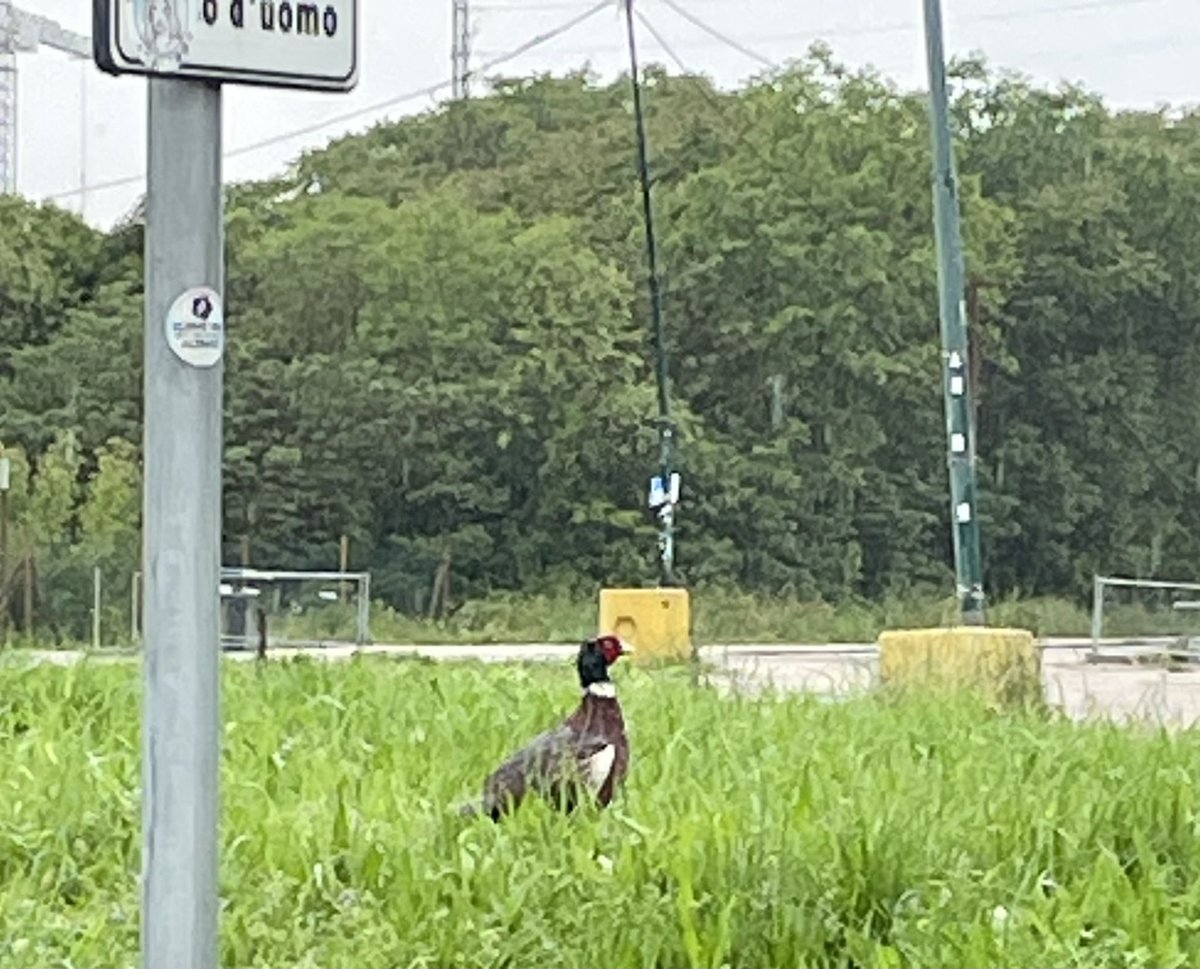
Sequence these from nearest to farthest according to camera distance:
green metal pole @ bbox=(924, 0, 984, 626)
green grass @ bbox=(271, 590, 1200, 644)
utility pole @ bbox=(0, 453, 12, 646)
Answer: green metal pole @ bbox=(924, 0, 984, 626) < utility pole @ bbox=(0, 453, 12, 646) < green grass @ bbox=(271, 590, 1200, 644)

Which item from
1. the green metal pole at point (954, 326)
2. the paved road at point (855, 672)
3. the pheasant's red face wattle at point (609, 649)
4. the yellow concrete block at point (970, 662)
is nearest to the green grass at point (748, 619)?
Answer: the paved road at point (855, 672)

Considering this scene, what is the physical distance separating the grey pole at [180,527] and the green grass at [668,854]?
67.8 inches

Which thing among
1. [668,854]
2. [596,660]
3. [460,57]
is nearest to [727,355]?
[460,57]

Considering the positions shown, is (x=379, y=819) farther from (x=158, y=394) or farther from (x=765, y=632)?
(x=765, y=632)

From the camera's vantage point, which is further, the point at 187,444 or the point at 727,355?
the point at 727,355

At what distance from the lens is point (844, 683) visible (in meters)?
10.8

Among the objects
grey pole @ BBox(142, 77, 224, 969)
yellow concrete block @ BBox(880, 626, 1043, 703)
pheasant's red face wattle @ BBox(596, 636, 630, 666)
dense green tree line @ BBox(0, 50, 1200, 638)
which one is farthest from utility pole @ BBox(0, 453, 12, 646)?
grey pole @ BBox(142, 77, 224, 969)

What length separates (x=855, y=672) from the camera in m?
12.4

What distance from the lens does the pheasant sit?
591cm

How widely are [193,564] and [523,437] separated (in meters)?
23.7

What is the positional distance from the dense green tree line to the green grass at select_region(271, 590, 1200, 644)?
131cm

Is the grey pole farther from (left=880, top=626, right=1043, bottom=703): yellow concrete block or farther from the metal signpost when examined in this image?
(left=880, top=626, right=1043, bottom=703): yellow concrete block

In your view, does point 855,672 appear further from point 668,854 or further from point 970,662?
point 668,854

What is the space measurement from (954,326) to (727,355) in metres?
16.1
